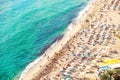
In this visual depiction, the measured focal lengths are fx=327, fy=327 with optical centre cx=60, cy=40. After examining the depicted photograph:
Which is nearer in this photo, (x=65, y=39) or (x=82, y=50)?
(x=82, y=50)

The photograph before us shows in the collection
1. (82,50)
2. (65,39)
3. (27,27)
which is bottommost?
(82,50)

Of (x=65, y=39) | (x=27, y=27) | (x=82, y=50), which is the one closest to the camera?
(x=82, y=50)

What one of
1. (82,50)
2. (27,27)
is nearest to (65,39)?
(82,50)

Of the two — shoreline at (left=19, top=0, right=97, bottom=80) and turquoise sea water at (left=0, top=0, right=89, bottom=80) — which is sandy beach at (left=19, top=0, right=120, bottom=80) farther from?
turquoise sea water at (left=0, top=0, right=89, bottom=80)

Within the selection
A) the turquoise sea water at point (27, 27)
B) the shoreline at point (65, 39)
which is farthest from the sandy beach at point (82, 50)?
the turquoise sea water at point (27, 27)

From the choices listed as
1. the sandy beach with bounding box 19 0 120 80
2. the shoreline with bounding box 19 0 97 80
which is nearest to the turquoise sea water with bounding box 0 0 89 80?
the shoreline with bounding box 19 0 97 80

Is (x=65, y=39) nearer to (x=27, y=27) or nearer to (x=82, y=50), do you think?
(x=82, y=50)

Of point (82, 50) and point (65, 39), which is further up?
point (65, 39)
